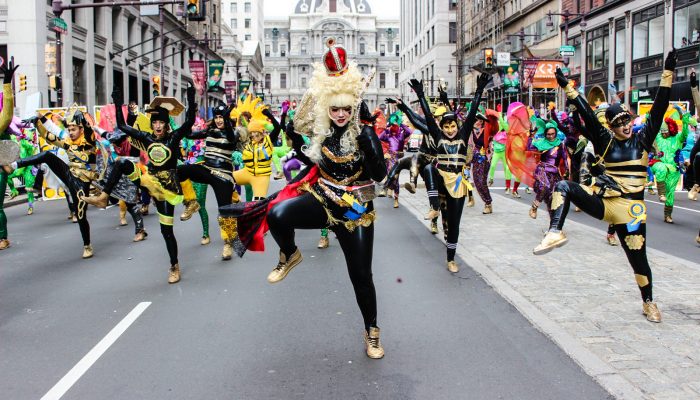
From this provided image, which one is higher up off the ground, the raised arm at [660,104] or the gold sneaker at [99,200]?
the raised arm at [660,104]

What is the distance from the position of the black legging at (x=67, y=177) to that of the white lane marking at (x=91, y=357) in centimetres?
319

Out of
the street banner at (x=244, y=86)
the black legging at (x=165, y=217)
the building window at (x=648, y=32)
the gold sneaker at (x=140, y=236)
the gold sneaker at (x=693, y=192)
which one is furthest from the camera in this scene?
the building window at (x=648, y=32)

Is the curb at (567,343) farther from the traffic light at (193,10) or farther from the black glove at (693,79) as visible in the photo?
the traffic light at (193,10)

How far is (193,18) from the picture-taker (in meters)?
18.7

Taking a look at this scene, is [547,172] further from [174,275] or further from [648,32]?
[648,32]

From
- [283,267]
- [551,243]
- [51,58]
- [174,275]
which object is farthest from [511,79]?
[283,267]

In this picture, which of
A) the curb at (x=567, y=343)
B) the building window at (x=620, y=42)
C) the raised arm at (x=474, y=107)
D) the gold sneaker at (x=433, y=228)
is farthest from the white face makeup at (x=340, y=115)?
the building window at (x=620, y=42)

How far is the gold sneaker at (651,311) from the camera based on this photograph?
18.4ft

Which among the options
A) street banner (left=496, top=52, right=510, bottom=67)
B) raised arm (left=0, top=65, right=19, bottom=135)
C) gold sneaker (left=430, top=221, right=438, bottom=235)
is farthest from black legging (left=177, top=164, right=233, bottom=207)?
street banner (left=496, top=52, right=510, bottom=67)

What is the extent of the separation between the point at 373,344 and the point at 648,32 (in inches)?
1275

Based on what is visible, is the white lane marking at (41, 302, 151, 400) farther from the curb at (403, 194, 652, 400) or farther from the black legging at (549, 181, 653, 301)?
the black legging at (549, 181, 653, 301)

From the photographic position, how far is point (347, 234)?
4922mm

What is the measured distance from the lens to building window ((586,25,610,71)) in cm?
3701

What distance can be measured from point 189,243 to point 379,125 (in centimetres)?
562
